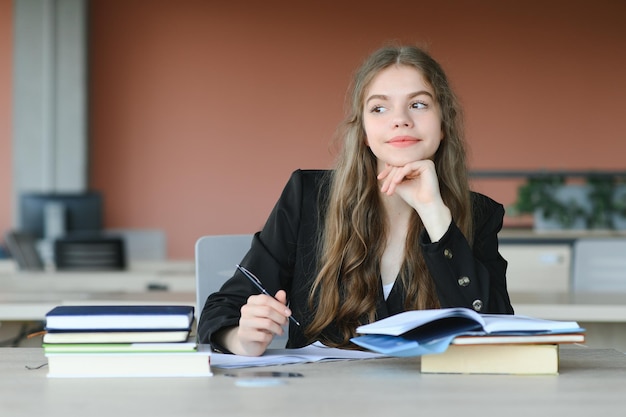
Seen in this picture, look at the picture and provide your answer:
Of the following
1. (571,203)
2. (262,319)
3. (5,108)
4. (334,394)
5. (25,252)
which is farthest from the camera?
(5,108)

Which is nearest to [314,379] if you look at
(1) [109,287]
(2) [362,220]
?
(2) [362,220]

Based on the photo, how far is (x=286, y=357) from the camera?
58.5 inches

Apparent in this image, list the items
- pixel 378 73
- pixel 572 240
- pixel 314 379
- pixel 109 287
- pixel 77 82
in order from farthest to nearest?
pixel 77 82, pixel 572 240, pixel 109 287, pixel 378 73, pixel 314 379

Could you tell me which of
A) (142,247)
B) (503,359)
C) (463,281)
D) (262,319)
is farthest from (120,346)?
(142,247)

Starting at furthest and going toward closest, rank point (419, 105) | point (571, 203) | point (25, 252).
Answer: point (571, 203)
point (25, 252)
point (419, 105)

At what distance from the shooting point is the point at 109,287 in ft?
13.3

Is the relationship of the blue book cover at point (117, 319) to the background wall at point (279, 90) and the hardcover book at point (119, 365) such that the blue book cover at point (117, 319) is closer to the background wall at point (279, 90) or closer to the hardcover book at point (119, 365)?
the hardcover book at point (119, 365)

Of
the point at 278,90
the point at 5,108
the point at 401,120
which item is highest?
the point at 278,90

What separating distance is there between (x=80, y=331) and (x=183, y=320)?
136 millimetres

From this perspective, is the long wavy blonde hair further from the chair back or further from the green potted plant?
the green potted plant

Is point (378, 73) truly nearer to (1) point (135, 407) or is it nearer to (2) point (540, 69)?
(1) point (135, 407)

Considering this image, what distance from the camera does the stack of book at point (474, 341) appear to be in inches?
51.0

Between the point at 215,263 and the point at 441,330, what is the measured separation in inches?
36.8

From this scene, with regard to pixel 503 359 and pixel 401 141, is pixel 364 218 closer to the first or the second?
pixel 401 141
